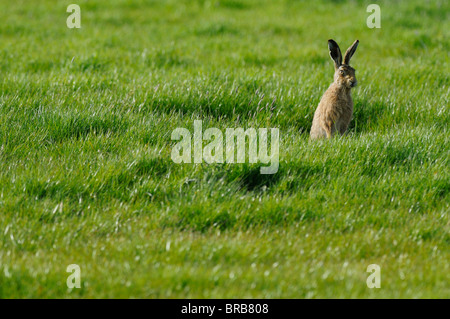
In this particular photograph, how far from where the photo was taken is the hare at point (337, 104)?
5.46 meters

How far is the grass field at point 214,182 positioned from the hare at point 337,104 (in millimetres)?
223

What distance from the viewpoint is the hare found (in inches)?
215

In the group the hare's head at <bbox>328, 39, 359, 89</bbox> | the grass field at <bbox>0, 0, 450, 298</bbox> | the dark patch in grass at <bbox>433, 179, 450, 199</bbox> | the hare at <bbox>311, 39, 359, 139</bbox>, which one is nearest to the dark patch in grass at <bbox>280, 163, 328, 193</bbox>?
the grass field at <bbox>0, 0, 450, 298</bbox>

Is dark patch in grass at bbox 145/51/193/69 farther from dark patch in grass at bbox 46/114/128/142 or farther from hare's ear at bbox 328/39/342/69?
hare's ear at bbox 328/39/342/69

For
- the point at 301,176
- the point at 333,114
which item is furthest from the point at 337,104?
the point at 301,176

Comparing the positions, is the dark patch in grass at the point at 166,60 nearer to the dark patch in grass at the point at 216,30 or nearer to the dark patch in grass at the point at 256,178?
the dark patch in grass at the point at 216,30

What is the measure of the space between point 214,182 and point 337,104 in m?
1.58

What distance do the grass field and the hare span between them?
0.73ft

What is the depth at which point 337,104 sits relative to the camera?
5496mm

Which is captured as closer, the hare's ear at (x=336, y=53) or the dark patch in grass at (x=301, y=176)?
the dark patch in grass at (x=301, y=176)

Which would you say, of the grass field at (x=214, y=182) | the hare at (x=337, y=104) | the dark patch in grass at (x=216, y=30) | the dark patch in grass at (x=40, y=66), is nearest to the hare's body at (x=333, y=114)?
the hare at (x=337, y=104)

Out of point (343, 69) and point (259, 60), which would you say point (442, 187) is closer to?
point (343, 69)

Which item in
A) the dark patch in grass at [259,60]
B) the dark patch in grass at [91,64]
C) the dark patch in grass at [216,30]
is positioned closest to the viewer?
the dark patch in grass at [91,64]
